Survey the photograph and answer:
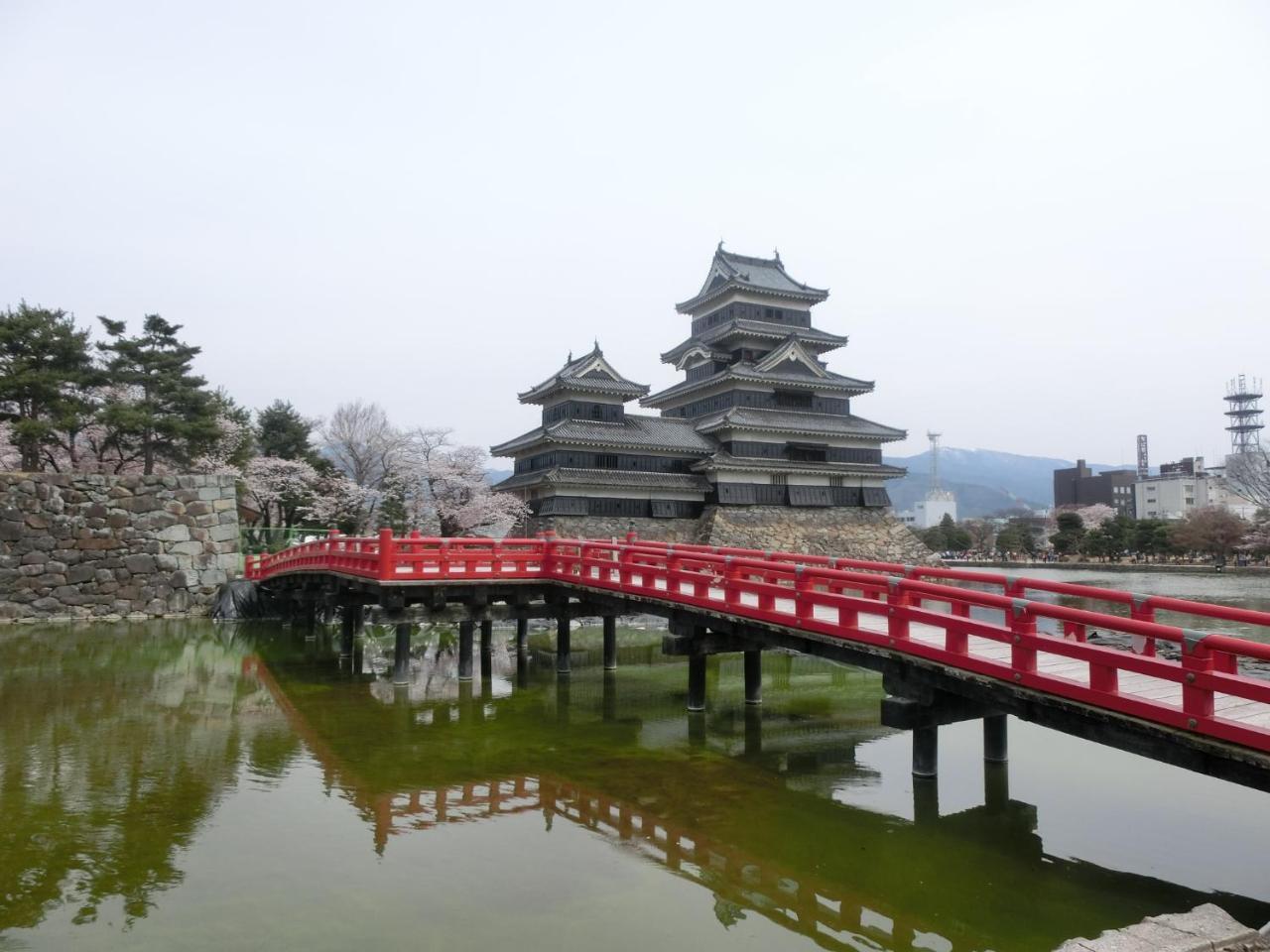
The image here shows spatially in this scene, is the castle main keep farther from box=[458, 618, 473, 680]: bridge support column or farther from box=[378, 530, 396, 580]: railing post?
→ box=[378, 530, 396, 580]: railing post

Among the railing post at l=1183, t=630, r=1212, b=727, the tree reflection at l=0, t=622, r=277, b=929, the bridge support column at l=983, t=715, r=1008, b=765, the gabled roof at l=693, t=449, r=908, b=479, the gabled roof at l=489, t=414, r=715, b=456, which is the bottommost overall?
the tree reflection at l=0, t=622, r=277, b=929

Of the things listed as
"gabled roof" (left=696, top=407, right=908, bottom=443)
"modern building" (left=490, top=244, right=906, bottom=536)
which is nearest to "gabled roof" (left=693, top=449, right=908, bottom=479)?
"modern building" (left=490, top=244, right=906, bottom=536)

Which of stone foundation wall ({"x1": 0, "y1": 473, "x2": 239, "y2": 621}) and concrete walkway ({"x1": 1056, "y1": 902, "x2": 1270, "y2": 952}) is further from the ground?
stone foundation wall ({"x1": 0, "y1": 473, "x2": 239, "y2": 621})

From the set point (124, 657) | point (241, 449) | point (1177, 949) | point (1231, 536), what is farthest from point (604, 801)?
point (1231, 536)

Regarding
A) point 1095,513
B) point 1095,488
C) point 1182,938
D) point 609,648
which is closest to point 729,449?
point 609,648

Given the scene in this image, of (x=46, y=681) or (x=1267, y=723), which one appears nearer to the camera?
(x=1267, y=723)

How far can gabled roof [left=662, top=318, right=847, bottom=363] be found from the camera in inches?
1677

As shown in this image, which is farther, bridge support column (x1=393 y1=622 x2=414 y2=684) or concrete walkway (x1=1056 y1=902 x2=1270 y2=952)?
bridge support column (x1=393 y1=622 x2=414 y2=684)

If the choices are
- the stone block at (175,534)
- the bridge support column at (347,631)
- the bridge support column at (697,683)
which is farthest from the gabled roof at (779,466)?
the bridge support column at (697,683)

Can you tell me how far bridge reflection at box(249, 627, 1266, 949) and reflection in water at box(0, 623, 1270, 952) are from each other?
0.12 feet

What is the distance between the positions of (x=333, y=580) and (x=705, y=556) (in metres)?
12.8

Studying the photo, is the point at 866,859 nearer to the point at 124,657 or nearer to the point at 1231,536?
the point at 124,657

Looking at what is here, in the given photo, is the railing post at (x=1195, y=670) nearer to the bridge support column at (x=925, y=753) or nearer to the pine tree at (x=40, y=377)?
the bridge support column at (x=925, y=753)

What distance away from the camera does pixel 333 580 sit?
73.0ft
